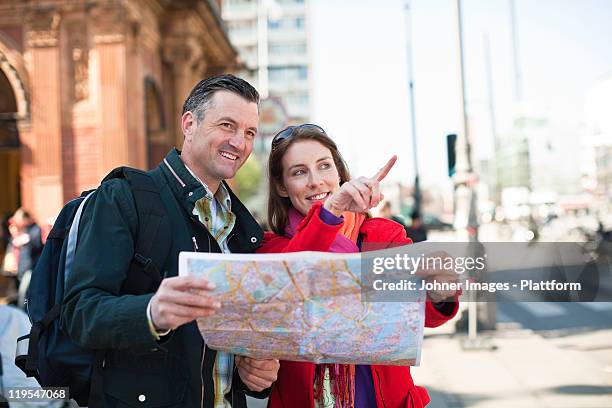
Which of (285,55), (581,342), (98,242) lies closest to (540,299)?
(98,242)

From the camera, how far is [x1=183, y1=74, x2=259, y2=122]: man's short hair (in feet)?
7.23

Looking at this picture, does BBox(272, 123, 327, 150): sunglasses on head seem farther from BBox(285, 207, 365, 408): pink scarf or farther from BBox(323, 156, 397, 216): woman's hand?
BBox(323, 156, 397, 216): woman's hand

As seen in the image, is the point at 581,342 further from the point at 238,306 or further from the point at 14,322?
the point at 238,306

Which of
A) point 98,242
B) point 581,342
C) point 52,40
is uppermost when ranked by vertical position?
point 52,40

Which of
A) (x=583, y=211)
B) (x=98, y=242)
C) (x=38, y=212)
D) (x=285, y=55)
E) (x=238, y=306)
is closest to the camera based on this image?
(x=238, y=306)

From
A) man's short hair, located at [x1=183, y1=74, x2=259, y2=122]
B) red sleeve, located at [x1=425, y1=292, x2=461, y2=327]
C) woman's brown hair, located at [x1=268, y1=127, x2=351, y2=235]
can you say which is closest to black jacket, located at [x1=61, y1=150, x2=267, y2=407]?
man's short hair, located at [x1=183, y1=74, x2=259, y2=122]

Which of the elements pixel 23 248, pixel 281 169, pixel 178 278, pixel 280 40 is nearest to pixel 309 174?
pixel 281 169

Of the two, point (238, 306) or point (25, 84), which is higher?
point (25, 84)

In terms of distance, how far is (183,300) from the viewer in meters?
1.62

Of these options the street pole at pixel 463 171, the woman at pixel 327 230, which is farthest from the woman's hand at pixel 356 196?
the street pole at pixel 463 171

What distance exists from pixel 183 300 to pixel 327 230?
0.55 meters

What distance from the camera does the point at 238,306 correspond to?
1755 mm

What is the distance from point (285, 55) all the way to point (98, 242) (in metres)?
92.6

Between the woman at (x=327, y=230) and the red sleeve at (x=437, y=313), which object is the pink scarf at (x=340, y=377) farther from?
the red sleeve at (x=437, y=313)
